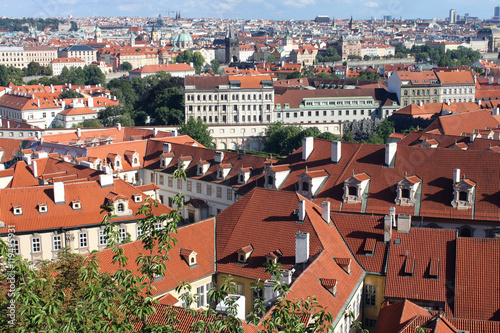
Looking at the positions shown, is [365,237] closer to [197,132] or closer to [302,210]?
[302,210]

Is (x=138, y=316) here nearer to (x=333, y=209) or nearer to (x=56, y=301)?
(x=56, y=301)

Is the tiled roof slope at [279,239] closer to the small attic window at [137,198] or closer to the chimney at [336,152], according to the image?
the chimney at [336,152]

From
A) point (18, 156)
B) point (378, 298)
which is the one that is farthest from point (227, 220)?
point (18, 156)

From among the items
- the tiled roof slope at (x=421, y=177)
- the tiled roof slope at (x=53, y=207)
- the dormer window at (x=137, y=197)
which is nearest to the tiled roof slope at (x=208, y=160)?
the tiled roof slope at (x=421, y=177)

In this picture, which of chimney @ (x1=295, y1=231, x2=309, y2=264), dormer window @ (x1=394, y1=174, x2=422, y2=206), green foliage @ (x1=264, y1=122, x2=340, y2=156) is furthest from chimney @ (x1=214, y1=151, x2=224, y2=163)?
green foliage @ (x1=264, y1=122, x2=340, y2=156)

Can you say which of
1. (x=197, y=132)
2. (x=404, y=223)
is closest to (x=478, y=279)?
(x=404, y=223)
